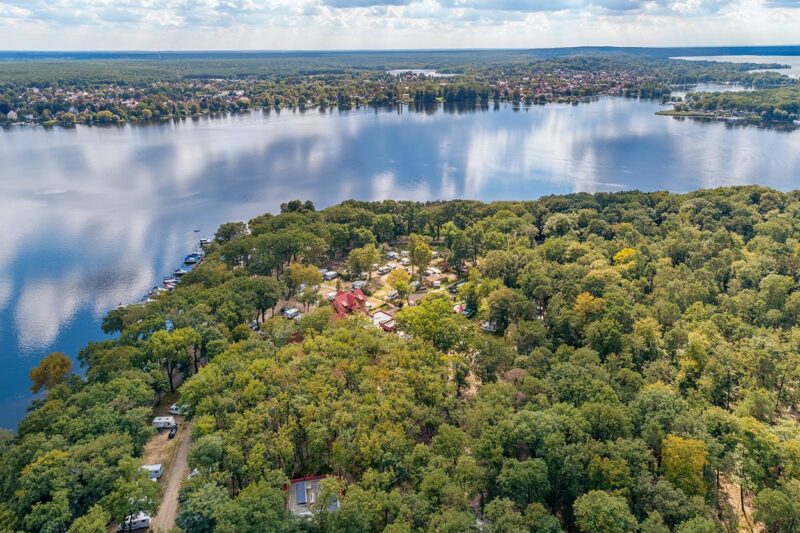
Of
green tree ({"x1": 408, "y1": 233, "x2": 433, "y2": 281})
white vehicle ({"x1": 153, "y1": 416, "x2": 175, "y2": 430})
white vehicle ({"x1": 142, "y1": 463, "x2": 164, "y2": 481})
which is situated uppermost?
green tree ({"x1": 408, "y1": 233, "x2": 433, "y2": 281})

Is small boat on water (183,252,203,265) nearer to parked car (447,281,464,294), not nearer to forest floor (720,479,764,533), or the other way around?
parked car (447,281,464,294)

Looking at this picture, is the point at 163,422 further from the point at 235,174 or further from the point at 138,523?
the point at 235,174

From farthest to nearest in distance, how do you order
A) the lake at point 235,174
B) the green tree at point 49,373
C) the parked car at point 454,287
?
the lake at point 235,174, the parked car at point 454,287, the green tree at point 49,373

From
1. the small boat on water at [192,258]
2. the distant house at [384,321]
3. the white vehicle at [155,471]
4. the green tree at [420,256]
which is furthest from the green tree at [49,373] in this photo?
the green tree at [420,256]

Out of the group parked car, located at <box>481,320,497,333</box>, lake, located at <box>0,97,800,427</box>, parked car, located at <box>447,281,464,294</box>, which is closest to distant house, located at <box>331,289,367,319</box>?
parked car, located at <box>447,281,464,294</box>

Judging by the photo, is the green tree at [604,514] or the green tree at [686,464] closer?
the green tree at [604,514]

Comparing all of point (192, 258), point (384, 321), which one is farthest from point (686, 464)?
point (192, 258)

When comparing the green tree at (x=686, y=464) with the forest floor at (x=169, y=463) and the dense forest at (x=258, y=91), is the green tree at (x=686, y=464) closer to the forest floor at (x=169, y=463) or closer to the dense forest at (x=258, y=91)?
the forest floor at (x=169, y=463)
